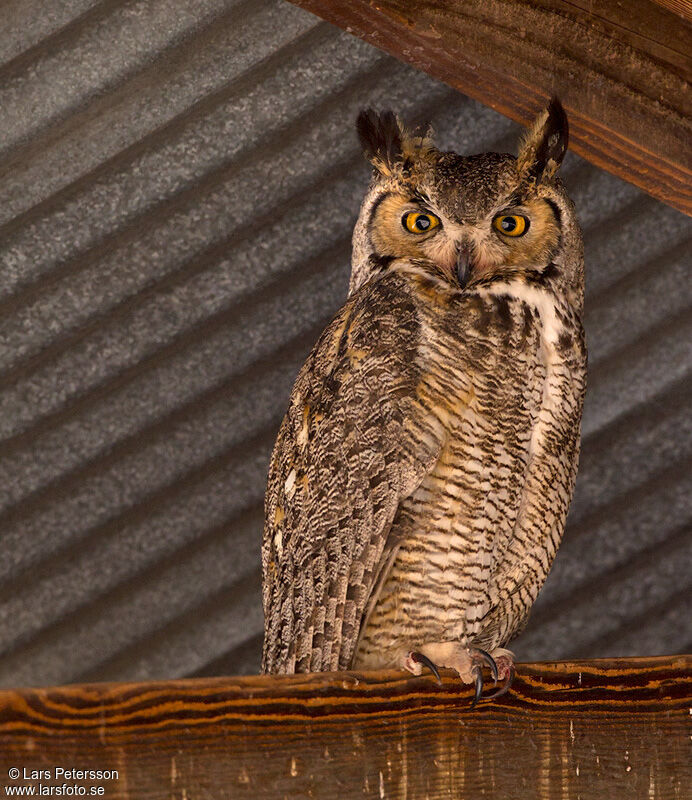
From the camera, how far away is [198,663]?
303 cm

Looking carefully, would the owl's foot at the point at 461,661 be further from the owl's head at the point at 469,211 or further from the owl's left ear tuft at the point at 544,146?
the owl's left ear tuft at the point at 544,146

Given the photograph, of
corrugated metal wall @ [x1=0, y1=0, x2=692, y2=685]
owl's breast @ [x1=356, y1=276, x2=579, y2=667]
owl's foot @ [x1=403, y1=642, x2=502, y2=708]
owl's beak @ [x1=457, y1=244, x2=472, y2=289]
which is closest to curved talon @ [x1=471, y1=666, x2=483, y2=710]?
owl's foot @ [x1=403, y1=642, x2=502, y2=708]

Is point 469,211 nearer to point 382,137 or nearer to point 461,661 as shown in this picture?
point 382,137

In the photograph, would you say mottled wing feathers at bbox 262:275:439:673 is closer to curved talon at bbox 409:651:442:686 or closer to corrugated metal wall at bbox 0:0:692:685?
curved talon at bbox 409:651:442:686

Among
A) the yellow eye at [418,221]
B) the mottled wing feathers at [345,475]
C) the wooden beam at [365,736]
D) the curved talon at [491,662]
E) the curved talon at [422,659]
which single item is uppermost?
the yellow eye at [418,221]

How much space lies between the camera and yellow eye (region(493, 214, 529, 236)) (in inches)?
84.0

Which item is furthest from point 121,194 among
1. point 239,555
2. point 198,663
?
point 198,663

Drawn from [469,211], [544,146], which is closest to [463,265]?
[469,211]

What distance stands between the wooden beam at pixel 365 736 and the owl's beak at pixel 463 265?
73 centimetres

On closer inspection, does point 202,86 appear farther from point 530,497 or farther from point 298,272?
point 530,497

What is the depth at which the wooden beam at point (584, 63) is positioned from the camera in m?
1.85

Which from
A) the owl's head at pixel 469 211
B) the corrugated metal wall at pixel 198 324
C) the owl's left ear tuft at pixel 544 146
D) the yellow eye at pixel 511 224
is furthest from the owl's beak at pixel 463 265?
the corrugated metal wall at pixel 198 324

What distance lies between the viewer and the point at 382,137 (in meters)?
2.17

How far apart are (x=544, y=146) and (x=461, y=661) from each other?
1001 millimetres
